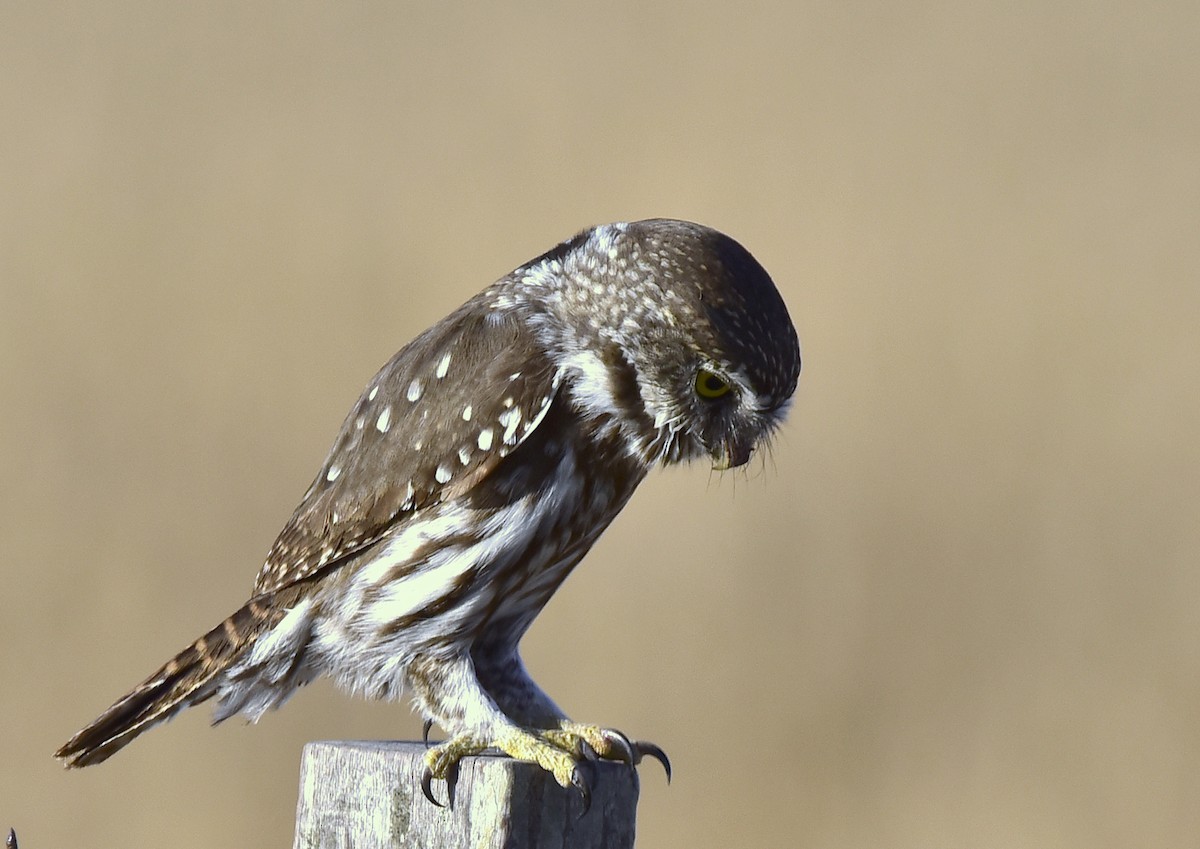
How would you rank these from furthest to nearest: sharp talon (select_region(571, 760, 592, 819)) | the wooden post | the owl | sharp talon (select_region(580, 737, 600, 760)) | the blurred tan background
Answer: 1. the blurred tan background
2. the owl
3. sharp talon (select_region(580, 737, 600, 760))
4. sharp talon (select_region(571, 760, 592, 819))
5. the wooden post

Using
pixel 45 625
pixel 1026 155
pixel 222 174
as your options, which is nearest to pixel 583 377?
pixel 45 625

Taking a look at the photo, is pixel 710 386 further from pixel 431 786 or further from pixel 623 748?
pixel 431 786

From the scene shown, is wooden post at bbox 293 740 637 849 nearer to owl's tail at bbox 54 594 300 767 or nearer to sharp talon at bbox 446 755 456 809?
sharp talon at bbox 446 755 456 809

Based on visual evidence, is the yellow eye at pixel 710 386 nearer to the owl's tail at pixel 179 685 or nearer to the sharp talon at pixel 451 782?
the sharp talon at pixel 451 782

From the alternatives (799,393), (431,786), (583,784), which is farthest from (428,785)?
(799,393)

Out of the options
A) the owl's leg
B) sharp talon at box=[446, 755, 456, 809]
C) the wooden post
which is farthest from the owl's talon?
sharp talon at box=[446, 755, 456, 809]

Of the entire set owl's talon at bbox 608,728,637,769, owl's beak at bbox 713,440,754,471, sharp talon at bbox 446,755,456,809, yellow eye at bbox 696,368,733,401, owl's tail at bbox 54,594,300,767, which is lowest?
owl's talon at bbox 608,728,637,769

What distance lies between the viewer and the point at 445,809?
8.24 ft

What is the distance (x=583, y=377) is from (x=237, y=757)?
9.31 ft

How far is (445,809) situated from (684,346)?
1.01 metres

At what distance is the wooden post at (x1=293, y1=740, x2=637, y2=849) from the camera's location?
8.16ft

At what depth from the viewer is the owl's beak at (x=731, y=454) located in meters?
3.10

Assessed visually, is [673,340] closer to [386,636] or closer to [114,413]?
[386,636]

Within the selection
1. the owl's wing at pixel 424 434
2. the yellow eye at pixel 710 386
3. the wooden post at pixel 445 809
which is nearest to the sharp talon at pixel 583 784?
the wooden post at pixel 445 809
